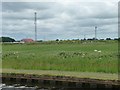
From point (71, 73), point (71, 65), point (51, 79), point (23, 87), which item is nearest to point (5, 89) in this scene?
point (23, 87)

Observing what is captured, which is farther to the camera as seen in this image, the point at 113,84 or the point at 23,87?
the point at 23,87

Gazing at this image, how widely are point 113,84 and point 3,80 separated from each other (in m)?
11.9

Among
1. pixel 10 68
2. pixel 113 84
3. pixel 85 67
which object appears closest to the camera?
pixel 113 84

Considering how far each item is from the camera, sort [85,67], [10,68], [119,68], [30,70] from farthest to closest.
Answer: [10,68], [30,70], [85,67], [119,68]

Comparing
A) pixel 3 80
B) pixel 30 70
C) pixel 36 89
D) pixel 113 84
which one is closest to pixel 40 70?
pixel 30 70

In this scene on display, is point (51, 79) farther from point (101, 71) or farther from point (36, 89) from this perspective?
point (101, 71)

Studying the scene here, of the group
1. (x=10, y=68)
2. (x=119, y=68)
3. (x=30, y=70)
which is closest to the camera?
(x=119, y=68)

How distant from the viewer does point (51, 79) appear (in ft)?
97.1

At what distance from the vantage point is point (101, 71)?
30688mm

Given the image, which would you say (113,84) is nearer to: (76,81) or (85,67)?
(76,81)

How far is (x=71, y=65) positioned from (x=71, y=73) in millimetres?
3197

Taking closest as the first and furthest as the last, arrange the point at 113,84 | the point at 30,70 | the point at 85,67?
the point at 113,84, the point at 85,67, the point at 30,70

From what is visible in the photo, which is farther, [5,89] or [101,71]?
[101,71]

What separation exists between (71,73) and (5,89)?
19.6 feet
